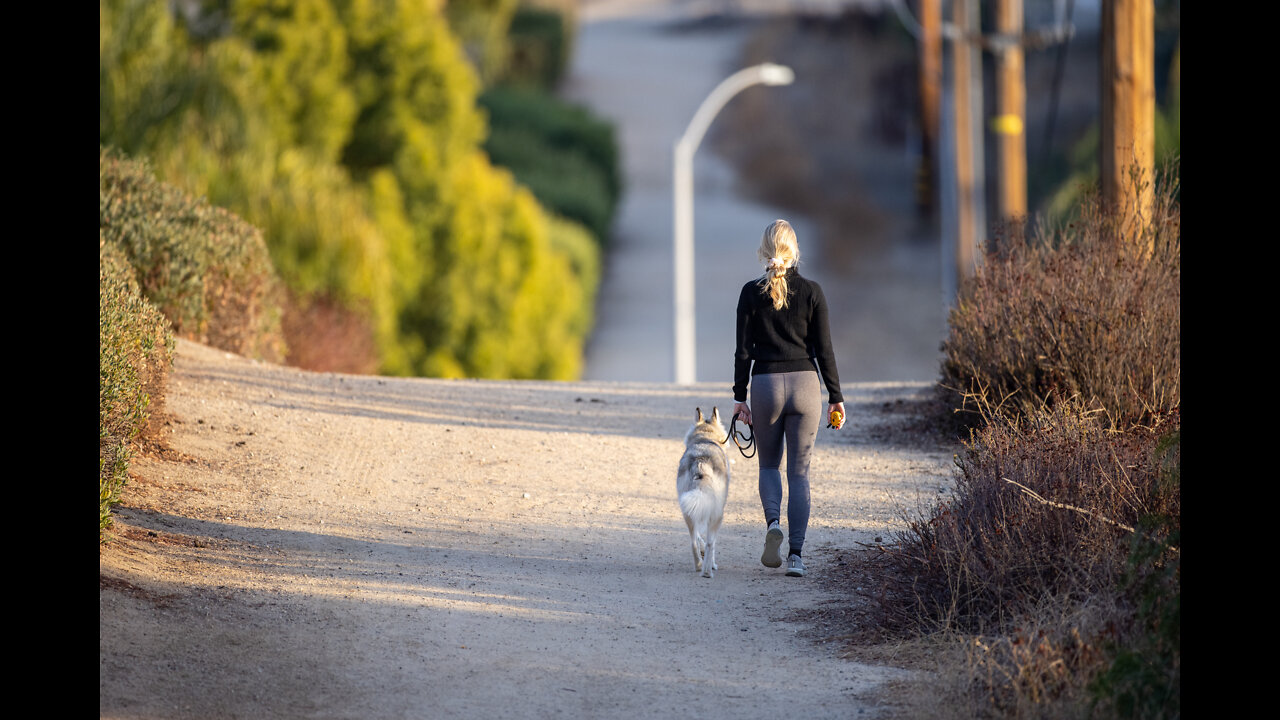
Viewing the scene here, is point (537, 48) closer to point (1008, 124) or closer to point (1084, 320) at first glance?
point (1008, 124)

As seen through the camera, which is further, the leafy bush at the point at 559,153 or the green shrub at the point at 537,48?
the green shrub at the point at 537,48

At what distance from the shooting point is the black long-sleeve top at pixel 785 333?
7441 millimetres

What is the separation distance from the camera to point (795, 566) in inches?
309

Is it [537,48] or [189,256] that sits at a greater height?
[537,48]

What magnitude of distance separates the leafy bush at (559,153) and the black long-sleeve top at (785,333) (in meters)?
34.8

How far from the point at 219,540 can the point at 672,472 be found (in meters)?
3.65

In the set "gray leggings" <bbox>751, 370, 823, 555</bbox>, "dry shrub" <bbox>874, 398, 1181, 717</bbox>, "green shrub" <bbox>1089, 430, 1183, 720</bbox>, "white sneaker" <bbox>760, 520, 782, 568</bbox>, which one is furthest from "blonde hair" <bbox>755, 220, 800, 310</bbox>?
"green shrub" <bbox>1089, 430, 1183, 720</bbox>

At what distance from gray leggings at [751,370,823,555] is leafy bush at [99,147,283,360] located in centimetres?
732

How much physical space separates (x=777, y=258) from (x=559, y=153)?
3882 cm

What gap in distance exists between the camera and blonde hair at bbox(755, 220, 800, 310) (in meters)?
7.38

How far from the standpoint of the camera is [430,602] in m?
7.26

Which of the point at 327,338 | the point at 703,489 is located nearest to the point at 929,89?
the point at 327,338

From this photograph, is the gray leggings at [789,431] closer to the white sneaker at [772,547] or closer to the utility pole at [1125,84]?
the white sneaker at [772,547]

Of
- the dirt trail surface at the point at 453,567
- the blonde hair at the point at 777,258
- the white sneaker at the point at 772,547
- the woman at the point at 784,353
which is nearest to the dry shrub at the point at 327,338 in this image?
the dirt trail surface at the point at 453,567
